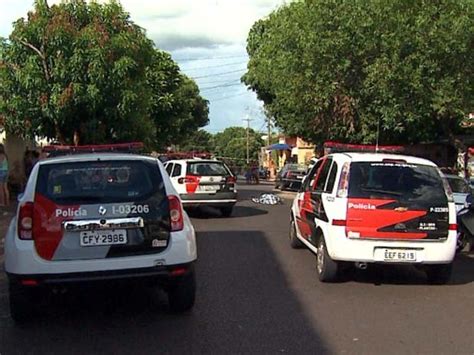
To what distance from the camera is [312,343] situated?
5.87 m

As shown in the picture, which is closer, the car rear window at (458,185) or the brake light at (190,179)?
the car rear window at (458,185)

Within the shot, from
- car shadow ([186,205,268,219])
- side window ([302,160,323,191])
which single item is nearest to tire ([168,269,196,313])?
side window ([302,160,323,191])

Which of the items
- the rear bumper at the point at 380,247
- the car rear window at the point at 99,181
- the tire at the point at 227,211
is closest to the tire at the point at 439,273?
the rear bumper at the point at 380,247

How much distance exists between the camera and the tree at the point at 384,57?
18.6 metres

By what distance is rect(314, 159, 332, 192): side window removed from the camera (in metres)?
9.23

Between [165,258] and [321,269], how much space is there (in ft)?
9.62

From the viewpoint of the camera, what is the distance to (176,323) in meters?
6.49

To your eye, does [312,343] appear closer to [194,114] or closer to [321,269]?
[321,269]

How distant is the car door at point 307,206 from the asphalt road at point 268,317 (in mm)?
599

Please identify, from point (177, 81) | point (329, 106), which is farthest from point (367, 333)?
point (177, 81)

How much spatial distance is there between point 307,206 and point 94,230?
4363 mm

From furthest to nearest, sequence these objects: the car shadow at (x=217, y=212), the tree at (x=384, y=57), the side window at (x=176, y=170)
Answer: the tree at (x=384, y=57) < the car shadow at (x=217, y=212) < the side window at (x=176, y=170)

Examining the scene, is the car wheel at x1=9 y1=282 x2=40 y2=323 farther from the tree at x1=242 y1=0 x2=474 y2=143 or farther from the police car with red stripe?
the tree at x1=242 y1=0 x2=474 y2=143

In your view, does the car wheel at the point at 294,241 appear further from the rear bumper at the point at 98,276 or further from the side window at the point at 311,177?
the rear bumper at the point at 98,276
